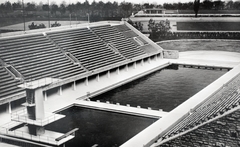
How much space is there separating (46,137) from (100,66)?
13.6 metres

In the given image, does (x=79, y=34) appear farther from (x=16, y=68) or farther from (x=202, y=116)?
(x=202, y=116)

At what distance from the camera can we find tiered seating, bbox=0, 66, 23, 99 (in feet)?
60.8

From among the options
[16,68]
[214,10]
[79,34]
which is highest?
[214,10]

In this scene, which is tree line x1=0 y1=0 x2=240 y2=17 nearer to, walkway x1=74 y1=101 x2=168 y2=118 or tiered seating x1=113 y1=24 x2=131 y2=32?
tiered seating x1=113 y1=24 x2=131 y2=32

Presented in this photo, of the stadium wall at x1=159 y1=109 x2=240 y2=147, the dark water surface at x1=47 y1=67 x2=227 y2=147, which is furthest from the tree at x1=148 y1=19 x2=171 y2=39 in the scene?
the stadium wall at x1=159 y1=109 x2=240 y2=147

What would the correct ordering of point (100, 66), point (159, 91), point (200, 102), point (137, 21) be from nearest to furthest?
point (200, 102)
point (159, 91)
point (100, 66)
point (137, 21)

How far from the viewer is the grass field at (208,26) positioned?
35406 mm

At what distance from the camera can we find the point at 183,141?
38.0 feet

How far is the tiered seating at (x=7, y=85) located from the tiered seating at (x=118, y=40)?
514 inches

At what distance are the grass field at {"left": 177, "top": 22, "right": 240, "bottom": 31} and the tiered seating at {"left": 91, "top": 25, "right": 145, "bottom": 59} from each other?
26.9 feet

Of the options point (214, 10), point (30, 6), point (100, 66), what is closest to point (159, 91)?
point (100, 66)

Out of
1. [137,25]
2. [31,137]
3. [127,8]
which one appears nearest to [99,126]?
[31,137]

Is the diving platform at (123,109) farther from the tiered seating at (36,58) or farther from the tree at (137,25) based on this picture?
the tree at (137,25)

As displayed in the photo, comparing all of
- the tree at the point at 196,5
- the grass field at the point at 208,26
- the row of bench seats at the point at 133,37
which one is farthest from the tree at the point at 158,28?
the tree at the point at 196,5
